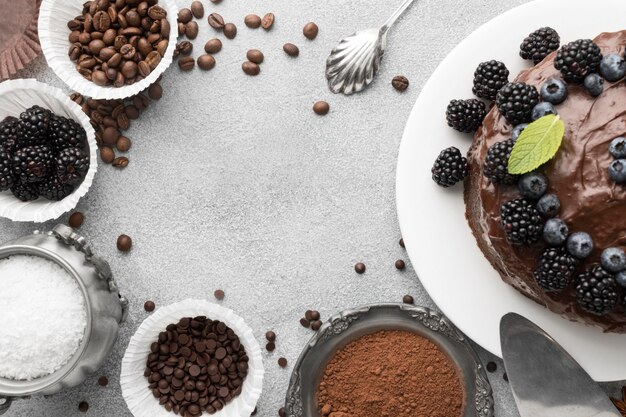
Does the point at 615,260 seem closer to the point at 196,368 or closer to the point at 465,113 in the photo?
the point at 465,113

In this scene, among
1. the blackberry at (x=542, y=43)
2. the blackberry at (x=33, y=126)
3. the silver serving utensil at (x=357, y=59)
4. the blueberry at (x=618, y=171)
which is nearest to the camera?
the blueberry at (x=618, y=171)

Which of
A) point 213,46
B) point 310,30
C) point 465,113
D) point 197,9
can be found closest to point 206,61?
point 213,46

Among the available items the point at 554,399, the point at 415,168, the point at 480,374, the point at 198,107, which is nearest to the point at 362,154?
the point at 415,168

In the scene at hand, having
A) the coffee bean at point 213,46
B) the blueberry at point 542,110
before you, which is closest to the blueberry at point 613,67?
the blueberry at point 542,110

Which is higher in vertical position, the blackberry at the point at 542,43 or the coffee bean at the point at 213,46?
the blackberry at the point at 542,43

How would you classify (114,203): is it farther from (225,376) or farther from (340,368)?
(340,368)

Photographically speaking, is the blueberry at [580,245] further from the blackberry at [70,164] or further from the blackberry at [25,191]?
the blackberry at [25,191]
